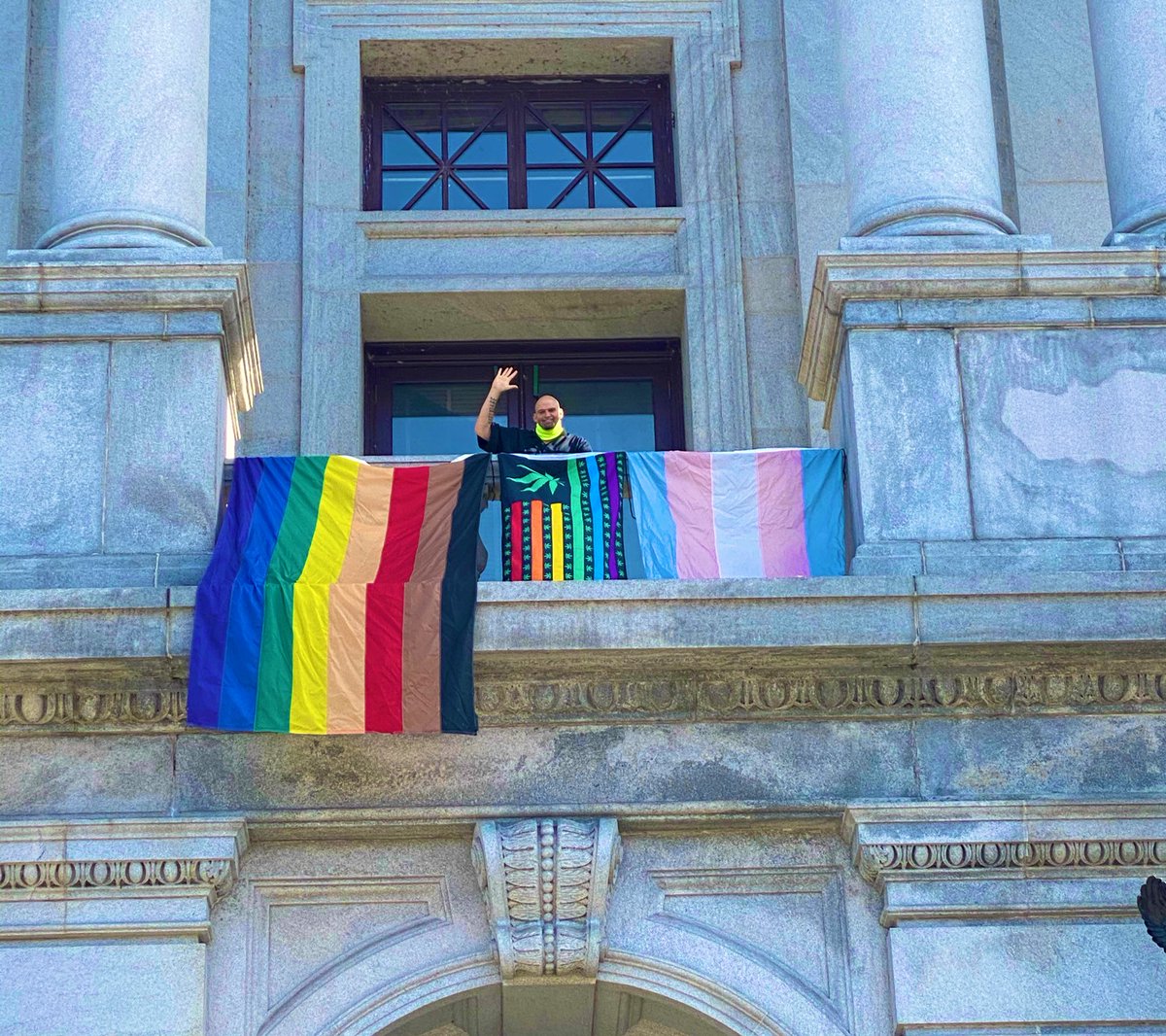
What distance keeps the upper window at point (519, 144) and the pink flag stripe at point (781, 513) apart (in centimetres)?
559

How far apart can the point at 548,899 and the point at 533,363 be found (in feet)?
24.5

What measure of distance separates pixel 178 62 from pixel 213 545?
385 centimetres

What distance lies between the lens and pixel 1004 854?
14828 mm

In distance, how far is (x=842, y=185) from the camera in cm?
2103

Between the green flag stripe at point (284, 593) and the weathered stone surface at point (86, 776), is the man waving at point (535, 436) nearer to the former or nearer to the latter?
the green flag stripe at point (284, 593)

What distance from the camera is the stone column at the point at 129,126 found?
55.5 ft

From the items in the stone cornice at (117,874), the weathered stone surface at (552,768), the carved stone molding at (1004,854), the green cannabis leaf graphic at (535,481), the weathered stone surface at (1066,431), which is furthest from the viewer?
the green cannabis leaf graphic at (535,481)

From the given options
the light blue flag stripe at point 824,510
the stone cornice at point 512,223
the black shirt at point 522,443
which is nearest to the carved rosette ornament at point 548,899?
the light blue flag stripe at point 824,510

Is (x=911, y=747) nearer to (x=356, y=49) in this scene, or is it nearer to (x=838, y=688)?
(x=838, y=688)

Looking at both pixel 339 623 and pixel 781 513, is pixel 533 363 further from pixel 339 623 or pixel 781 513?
pixel 339 623

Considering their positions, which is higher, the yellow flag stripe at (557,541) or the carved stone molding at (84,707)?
the yellow flag stripe at (557,541)

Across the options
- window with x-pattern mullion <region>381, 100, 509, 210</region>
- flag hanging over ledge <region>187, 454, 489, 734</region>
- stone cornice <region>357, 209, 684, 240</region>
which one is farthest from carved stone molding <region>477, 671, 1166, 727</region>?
window with x-pattern mullion <region>381, 100, 509, 210</region>

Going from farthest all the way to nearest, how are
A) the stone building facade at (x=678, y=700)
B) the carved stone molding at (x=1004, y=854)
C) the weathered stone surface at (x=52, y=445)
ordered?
the weathered stone surface at (x=52, y=445) < the carved stone molding at (x=1004, y=854) < the stone building facade at (x=678, y=700)

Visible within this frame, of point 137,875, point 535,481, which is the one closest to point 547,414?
point 535,481
